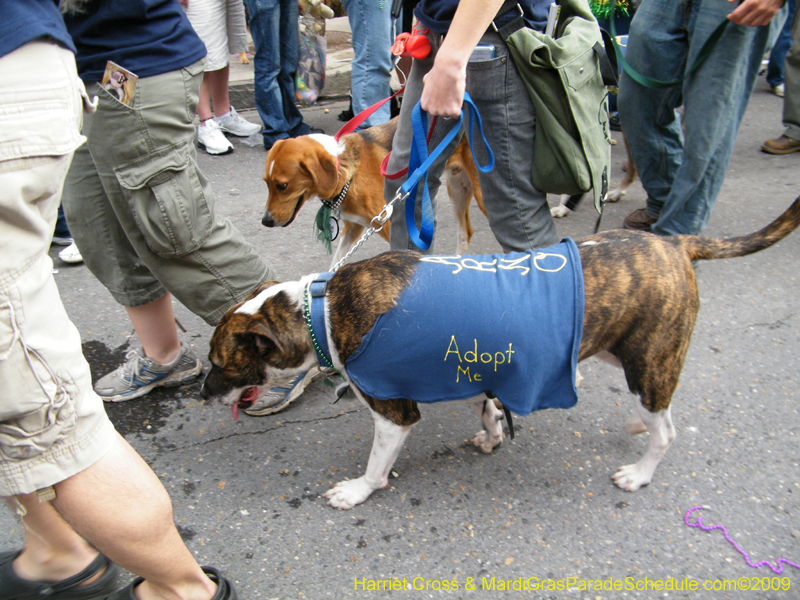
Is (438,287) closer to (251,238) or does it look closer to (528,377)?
(528,377)

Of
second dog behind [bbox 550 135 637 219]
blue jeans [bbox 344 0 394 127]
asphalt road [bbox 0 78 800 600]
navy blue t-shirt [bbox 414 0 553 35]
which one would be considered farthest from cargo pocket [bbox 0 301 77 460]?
blue jeans [bbox 344 0 394 127]

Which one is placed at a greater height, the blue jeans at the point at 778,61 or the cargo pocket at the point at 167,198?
the cargo pocket at the point at 167,198

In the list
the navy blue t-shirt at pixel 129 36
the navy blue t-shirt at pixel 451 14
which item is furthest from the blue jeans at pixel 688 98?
the navy blue t-shirt at pixel 129 36

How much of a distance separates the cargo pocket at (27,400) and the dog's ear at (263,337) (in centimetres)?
67

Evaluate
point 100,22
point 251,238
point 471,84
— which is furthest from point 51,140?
point 251,238

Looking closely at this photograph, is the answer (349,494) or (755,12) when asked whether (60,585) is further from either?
(755,12)

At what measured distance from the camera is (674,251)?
1991 mm

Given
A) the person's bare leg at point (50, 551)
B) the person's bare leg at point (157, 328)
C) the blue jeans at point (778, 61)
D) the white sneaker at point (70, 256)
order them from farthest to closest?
the blue jeans at point (778, 61), the white sneaker at point (70, 256), the person's bare leg at point (157, 328), the person's bare leg at point (50, 551)

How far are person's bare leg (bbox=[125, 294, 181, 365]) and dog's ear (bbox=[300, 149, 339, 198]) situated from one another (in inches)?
43.4

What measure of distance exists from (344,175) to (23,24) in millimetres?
2250

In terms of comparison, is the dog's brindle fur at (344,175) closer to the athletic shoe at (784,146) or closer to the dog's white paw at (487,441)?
the dog's white paw at (487,441)

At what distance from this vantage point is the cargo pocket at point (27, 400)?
1.23 metres

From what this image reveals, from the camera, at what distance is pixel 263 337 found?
200cm

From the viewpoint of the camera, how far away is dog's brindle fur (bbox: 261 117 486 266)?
335 cm
